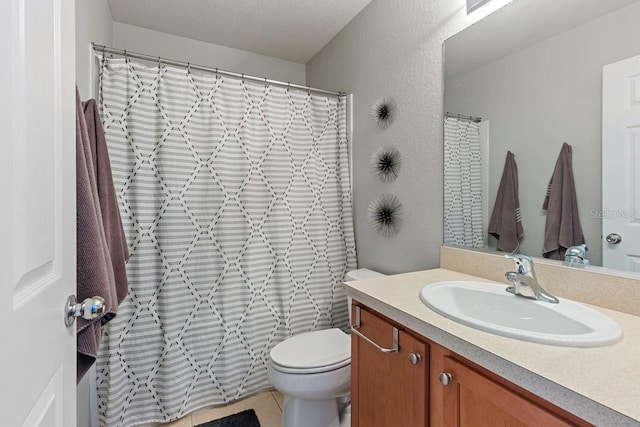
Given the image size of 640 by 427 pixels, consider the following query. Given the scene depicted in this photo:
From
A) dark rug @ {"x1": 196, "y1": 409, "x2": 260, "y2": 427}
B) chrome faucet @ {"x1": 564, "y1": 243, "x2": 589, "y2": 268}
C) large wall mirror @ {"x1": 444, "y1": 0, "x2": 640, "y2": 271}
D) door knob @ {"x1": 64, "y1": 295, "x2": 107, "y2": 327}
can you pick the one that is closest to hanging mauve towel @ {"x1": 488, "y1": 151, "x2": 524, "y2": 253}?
large wall mirror @ {"x1": 444, "y1": 0, "x2": 640, "y2": 271}

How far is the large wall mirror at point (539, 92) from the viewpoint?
0.97 meters

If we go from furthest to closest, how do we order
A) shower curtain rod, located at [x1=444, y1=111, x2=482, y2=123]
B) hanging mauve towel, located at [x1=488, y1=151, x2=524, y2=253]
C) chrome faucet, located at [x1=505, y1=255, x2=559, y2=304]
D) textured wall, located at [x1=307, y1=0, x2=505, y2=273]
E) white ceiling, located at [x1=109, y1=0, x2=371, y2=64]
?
white ceiling, located at [x1=109, y1=0, x2=371, y2=64] < textured wall, located at [x1=307, y1=0, x2=505, y2=273] < shower curtain rod, located at [x1=444, y1=111, x2=482, y2=123] < hanging mauve towel, located at [x1=488, y1=151, x2=524, y2=253] < chrome faucet, located at [x1=505, y1=255, x2=559, y2=304]

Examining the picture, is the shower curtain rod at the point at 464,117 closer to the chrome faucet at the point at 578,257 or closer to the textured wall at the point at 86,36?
the chrome faucet at the point at 578,257

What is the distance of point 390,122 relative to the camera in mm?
1783

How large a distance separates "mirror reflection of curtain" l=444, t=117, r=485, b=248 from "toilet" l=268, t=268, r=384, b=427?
2.59 feet

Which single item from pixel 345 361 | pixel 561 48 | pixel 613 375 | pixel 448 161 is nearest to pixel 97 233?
pixel 345 361

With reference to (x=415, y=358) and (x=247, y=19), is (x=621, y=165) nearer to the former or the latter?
(x=415, y=358)

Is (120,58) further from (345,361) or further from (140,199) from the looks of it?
(345,361)

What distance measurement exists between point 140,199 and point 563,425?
1758 millimetres

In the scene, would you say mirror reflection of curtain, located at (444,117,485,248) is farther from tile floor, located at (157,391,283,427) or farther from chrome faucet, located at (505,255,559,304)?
tile floor, located at (157,391,283,427)

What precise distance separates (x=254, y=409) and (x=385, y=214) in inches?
53.8

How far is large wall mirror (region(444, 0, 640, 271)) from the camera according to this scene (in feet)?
3.17

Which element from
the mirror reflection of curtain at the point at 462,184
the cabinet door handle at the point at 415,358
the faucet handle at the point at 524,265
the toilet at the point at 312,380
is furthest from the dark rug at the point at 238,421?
the faucet handle at the point at 524,265

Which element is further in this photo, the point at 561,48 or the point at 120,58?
the point at 120,58
